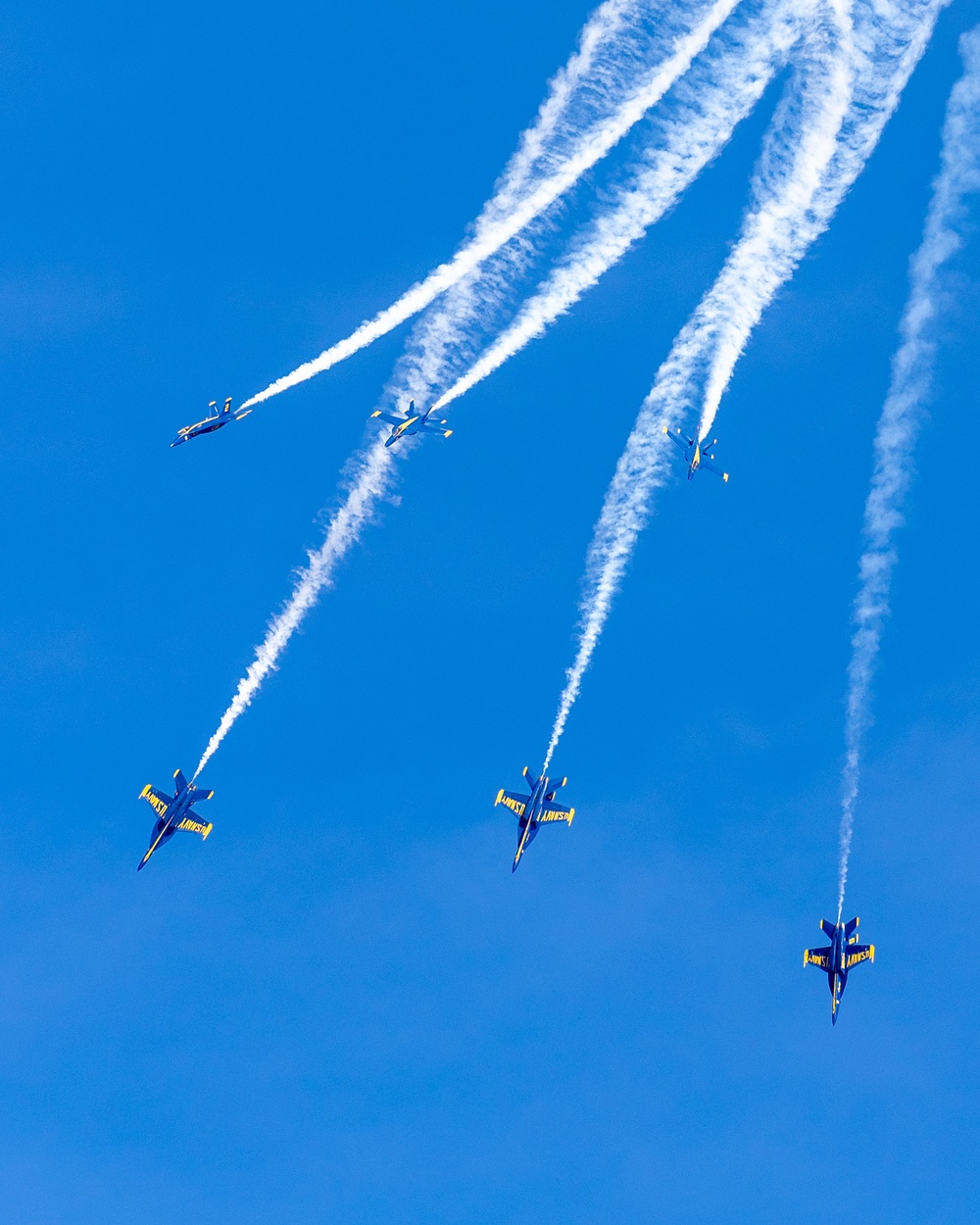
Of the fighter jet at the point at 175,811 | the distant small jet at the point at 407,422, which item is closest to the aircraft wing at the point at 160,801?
the fighter jet at the point at 175,811

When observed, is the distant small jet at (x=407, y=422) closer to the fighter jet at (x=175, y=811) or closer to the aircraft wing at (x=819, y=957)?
the fighter jet at (x=175, y=811)

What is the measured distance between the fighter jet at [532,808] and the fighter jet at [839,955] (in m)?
11.7

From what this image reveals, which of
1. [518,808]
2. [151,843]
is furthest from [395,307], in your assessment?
[151,843]

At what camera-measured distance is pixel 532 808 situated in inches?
2110

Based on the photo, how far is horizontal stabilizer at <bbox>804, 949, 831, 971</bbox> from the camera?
174 ft

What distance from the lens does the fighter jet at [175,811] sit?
2147 inches

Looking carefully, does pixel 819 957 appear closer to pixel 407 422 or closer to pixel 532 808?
pixel 532 808

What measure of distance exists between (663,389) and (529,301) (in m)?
6.07

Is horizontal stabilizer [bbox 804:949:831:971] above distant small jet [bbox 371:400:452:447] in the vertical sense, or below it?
below

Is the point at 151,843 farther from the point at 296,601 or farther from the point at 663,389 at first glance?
the point at 663,389

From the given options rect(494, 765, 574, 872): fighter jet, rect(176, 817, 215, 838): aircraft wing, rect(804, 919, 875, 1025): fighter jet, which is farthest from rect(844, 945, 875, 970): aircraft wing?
rect(176, 817, 215, 838): aircraft wing

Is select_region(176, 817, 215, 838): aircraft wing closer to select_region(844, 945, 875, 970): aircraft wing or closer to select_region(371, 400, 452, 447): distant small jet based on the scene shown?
select_region(371, 400, 452, 447): distant small jet

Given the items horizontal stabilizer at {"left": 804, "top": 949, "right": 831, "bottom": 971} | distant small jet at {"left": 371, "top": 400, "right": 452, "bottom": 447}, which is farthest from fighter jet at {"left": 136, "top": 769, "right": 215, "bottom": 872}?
horizontal stabilizer at {"left": 804, "top": 949, "right": 831, "bottom": 971}

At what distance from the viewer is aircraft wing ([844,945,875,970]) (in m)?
52.2
